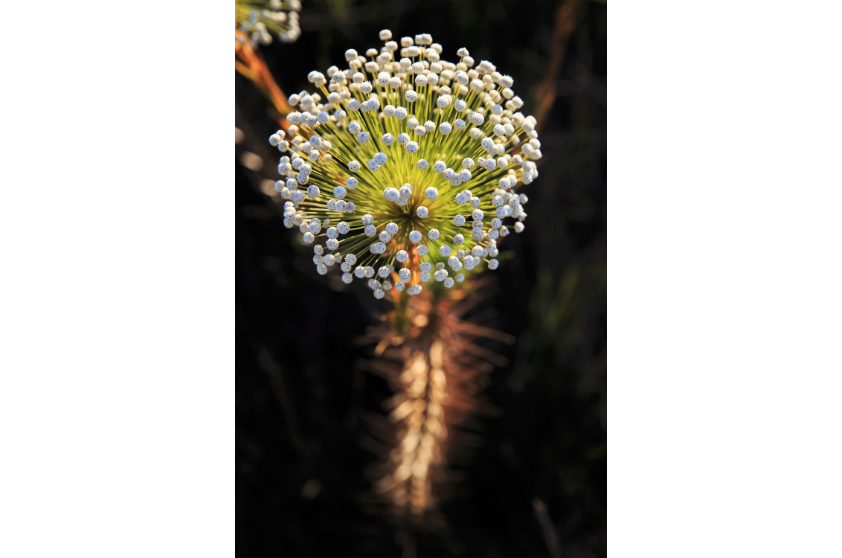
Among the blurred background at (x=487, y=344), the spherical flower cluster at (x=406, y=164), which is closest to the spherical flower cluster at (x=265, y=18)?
the blurred background at (x=487, y=344)

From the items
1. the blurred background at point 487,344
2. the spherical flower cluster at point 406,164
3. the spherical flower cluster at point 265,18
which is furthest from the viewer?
the blurred background at point 487,344

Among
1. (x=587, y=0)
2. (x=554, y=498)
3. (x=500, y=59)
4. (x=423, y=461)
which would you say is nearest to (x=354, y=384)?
(x=423, y=461)

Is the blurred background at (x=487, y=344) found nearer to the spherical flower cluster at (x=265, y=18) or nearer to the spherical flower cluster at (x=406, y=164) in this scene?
the spherical flower cluster at (x=265, y=18)

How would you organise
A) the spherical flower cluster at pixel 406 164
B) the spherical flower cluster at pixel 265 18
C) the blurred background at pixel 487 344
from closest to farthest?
the spherical flower cluster at pixel 406 164
the spherical flower cluster at pixel 265 18
the blurred background at pixel 487 344

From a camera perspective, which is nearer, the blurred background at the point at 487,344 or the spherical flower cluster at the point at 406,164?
the spherical flower cluster at the point at 406,164

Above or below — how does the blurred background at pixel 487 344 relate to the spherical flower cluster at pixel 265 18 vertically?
below

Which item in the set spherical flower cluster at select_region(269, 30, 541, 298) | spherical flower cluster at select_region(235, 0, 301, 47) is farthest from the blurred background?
spherical flower cluster at select_region(269, 30, 541, 298)
